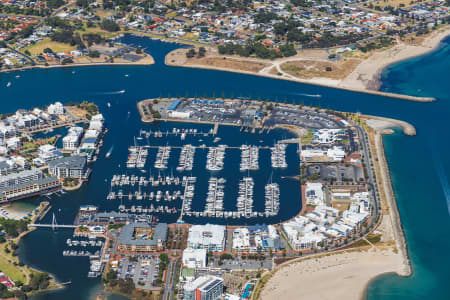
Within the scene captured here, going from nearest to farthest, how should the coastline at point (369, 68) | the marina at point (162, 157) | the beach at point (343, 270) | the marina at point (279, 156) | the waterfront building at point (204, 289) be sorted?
the waterfront building at point (204, 289) → the beach at point (343, 270) → the marina at point (162, 157) → the marina at point (279, 156) → the coastline at point (369, 68)

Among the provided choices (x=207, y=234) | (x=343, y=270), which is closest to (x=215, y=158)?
(x=207, y=234)

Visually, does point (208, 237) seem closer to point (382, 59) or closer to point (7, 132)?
point (7, 132)

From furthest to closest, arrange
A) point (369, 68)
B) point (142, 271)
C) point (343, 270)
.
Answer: point (369, 68) < point (343, 270) < point (142, 271)

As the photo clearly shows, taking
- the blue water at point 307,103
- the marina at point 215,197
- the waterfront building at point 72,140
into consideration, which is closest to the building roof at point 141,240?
the blue water at point 307,103

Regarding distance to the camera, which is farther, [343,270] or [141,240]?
[141,240]

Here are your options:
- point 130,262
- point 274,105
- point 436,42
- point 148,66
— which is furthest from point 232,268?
point 436,42

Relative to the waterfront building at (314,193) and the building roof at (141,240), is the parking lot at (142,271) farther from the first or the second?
the waterfront building at (314,193)
